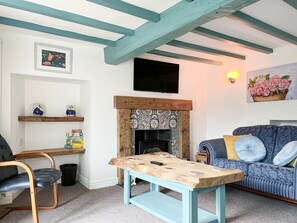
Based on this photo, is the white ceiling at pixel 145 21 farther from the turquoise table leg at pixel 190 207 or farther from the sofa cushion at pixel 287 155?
the turquoise table leg at pixel 190 207

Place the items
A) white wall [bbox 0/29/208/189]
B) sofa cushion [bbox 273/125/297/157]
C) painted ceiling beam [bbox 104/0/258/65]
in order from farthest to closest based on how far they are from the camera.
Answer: sofa cushion [bbox 273/125/297/157] < white wall [bbox 0/29/208/189] < painted ceiling beam [bbox 104/0/258/65]

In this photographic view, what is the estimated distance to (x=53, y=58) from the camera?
11.0 ft

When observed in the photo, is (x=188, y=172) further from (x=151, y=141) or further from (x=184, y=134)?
(x=184, y=134)

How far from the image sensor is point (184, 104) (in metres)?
4.52

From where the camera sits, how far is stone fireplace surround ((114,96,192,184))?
378 cm

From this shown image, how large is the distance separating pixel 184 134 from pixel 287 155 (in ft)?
6.33

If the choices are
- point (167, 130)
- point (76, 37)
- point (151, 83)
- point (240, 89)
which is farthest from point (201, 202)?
point (76, 37)

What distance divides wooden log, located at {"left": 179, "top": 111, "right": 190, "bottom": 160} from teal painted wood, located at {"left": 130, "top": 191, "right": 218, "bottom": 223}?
1.51 metres

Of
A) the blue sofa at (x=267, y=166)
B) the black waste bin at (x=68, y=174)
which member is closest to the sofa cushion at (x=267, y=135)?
the blue sofa at (x=267, y=166)

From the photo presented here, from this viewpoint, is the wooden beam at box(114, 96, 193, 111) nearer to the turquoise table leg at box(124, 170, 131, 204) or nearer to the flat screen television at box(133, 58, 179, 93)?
the flat screen television at box(133, 58, 179, 93)

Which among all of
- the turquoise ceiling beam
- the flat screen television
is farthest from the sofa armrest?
the turquoise ceiling beam

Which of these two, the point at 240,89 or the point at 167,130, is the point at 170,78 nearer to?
the point at 167,130

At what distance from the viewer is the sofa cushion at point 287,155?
2826mm

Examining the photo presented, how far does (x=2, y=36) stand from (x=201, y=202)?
334 centimetres
